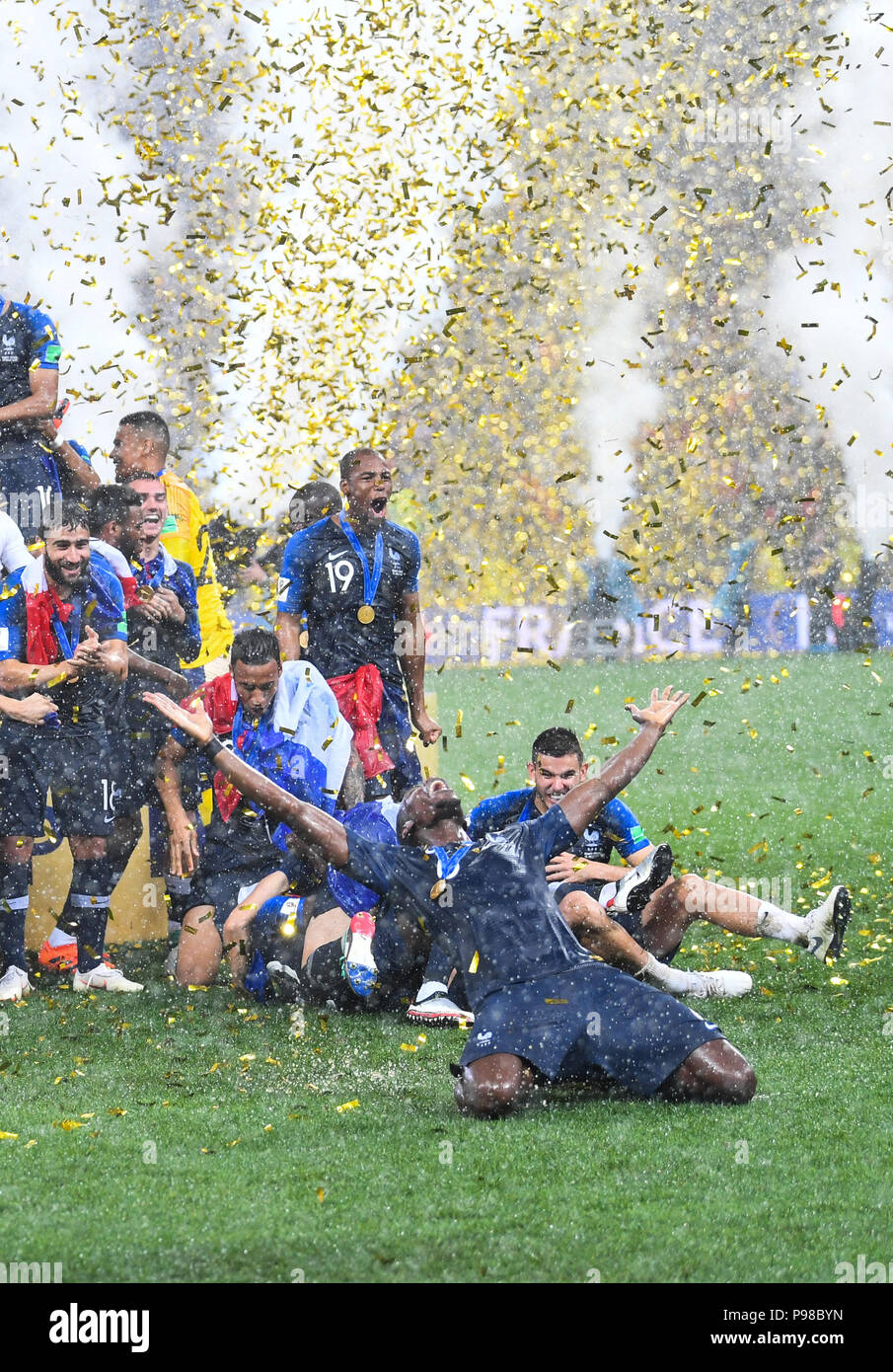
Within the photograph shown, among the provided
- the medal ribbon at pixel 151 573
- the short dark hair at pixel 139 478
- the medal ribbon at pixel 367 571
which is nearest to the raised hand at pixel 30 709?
the medal ribbon at pixel 151 573

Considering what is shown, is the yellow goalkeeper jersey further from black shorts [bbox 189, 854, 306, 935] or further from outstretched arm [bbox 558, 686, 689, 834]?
outstretched arm [bbox 558, 686, 689, 834]

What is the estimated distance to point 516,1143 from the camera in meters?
4.93

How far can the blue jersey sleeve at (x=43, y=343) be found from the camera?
8.03 meters

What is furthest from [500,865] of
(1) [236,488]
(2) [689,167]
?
(2) [689,167]

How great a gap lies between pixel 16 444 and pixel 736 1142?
16.3ft

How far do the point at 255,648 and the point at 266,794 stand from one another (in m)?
1.77

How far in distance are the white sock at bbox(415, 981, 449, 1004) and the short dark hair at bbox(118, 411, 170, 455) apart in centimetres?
295

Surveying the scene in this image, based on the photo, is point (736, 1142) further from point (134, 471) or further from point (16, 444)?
point (16, 444)

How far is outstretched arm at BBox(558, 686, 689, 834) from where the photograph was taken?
5.42 meters

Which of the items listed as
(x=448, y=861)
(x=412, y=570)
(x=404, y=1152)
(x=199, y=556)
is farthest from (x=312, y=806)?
(x=199, y=556)

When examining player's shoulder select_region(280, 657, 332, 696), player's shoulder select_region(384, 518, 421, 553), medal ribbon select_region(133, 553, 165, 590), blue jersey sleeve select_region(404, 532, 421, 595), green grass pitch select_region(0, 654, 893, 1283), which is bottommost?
green grass pitch select_region(0, 654, 893, 1283)

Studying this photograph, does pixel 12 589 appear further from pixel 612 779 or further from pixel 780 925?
pixel 780 925

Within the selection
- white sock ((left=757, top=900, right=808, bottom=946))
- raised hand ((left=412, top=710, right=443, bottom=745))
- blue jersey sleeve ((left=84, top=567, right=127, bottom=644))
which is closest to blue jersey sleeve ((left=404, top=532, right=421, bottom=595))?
raised hand ((left=412, top=710, right=443, bottom=745))

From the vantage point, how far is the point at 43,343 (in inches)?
317
